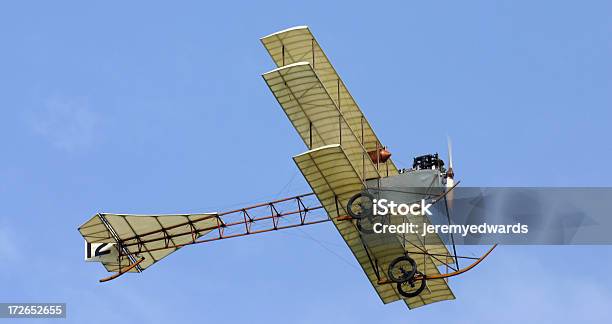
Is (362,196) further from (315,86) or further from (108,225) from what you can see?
(108,225)

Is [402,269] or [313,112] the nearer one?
[313,112]

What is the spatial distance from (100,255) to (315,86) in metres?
12.1

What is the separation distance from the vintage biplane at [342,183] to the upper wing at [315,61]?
34mm

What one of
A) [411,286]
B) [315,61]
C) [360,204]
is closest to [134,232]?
[315,61]

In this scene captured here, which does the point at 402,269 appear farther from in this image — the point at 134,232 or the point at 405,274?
the point at 134,232

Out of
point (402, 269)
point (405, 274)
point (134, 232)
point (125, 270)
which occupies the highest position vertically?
point (134, 232)

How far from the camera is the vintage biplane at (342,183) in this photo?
51.8 m

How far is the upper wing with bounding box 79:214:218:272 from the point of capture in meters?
58.6

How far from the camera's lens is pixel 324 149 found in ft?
167

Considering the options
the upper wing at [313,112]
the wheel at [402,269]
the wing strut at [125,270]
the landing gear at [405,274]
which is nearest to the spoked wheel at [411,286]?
the landing gear at [405,274]

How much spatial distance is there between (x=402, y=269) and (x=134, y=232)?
11.3 meters

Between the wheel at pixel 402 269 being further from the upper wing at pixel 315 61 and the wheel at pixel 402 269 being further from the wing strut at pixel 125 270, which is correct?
the wing strut at pixel 125 270

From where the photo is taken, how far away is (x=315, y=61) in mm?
54969

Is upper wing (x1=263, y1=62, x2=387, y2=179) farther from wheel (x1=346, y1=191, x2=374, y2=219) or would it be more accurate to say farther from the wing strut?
the wing strut
